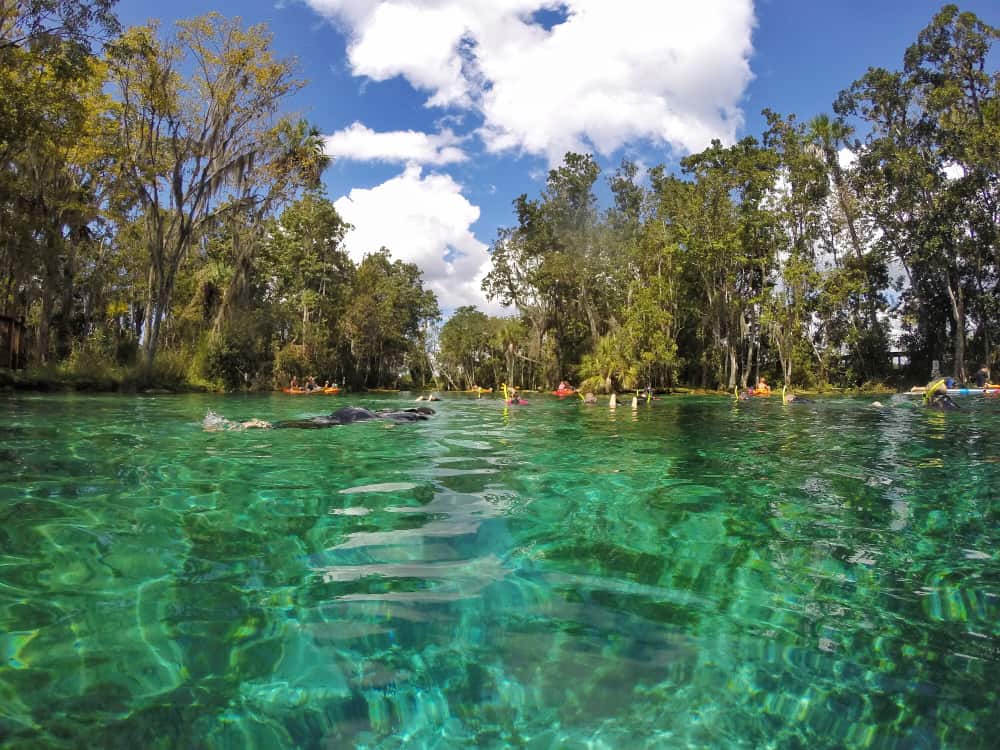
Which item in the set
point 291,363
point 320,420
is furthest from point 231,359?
point 320,420

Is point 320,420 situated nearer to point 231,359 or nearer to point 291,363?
point 231,359

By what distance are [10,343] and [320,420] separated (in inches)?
813

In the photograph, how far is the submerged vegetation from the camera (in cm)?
2408

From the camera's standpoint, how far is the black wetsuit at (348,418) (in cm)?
1081

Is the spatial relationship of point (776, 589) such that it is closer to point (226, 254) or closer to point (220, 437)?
point (220, 437)

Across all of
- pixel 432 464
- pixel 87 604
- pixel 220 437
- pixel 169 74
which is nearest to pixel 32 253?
pixel 169 74

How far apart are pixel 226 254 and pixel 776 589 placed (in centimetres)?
4090

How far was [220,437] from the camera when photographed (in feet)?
29.5

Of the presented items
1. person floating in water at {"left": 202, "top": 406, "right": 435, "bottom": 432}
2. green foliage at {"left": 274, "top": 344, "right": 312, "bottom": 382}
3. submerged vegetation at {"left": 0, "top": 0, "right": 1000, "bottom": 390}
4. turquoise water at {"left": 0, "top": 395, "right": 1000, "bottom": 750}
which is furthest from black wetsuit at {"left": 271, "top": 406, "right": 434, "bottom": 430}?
green foliage at {"left": 274, "top": 344, "right": 312, "bottom": 382}

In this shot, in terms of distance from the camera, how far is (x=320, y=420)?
37.0 ft

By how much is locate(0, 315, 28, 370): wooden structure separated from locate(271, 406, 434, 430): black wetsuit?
19039 mm

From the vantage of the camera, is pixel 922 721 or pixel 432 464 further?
pixel 432 464

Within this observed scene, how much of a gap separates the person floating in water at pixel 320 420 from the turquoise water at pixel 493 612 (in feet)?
15.3

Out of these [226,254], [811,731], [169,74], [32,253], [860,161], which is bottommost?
[811,731]
